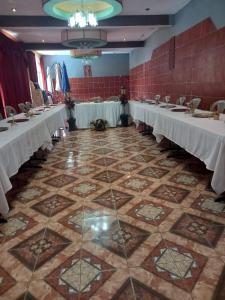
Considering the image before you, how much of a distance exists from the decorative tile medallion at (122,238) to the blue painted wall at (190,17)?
307 centimetres

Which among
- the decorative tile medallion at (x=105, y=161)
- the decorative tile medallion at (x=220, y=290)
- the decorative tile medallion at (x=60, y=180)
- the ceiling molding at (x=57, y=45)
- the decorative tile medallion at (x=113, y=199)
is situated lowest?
the decorative tile medallion at (x=220, y=290)

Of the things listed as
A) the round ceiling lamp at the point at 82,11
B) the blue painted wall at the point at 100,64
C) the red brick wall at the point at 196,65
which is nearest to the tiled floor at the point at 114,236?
the red brick wall at the point at 196,65

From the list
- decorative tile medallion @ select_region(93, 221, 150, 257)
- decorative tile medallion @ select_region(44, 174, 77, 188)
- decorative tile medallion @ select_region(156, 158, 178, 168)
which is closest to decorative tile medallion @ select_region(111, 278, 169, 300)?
decorative tile medallion @ select_region(93, 221, 150, 257)

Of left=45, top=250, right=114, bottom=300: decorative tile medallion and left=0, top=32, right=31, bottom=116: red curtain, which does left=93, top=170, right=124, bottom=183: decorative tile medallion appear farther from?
left=0, top=32, right=31, bottom=116: red curtain

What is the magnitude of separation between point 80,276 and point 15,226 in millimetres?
838

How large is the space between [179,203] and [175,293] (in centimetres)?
100

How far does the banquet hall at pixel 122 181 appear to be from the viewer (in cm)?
138

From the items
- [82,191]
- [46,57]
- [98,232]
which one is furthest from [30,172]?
[46,57]

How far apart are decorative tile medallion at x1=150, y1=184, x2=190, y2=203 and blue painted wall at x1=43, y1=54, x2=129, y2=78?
8.26 meters

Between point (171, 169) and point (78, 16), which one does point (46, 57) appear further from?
point (171, 169)

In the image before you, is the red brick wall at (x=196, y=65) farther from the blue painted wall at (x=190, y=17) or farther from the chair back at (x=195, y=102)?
the chair back at (x=195, y=102)

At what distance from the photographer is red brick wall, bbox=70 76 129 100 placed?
31.9ft

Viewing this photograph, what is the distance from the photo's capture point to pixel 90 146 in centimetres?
440

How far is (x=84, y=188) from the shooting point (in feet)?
8.48
